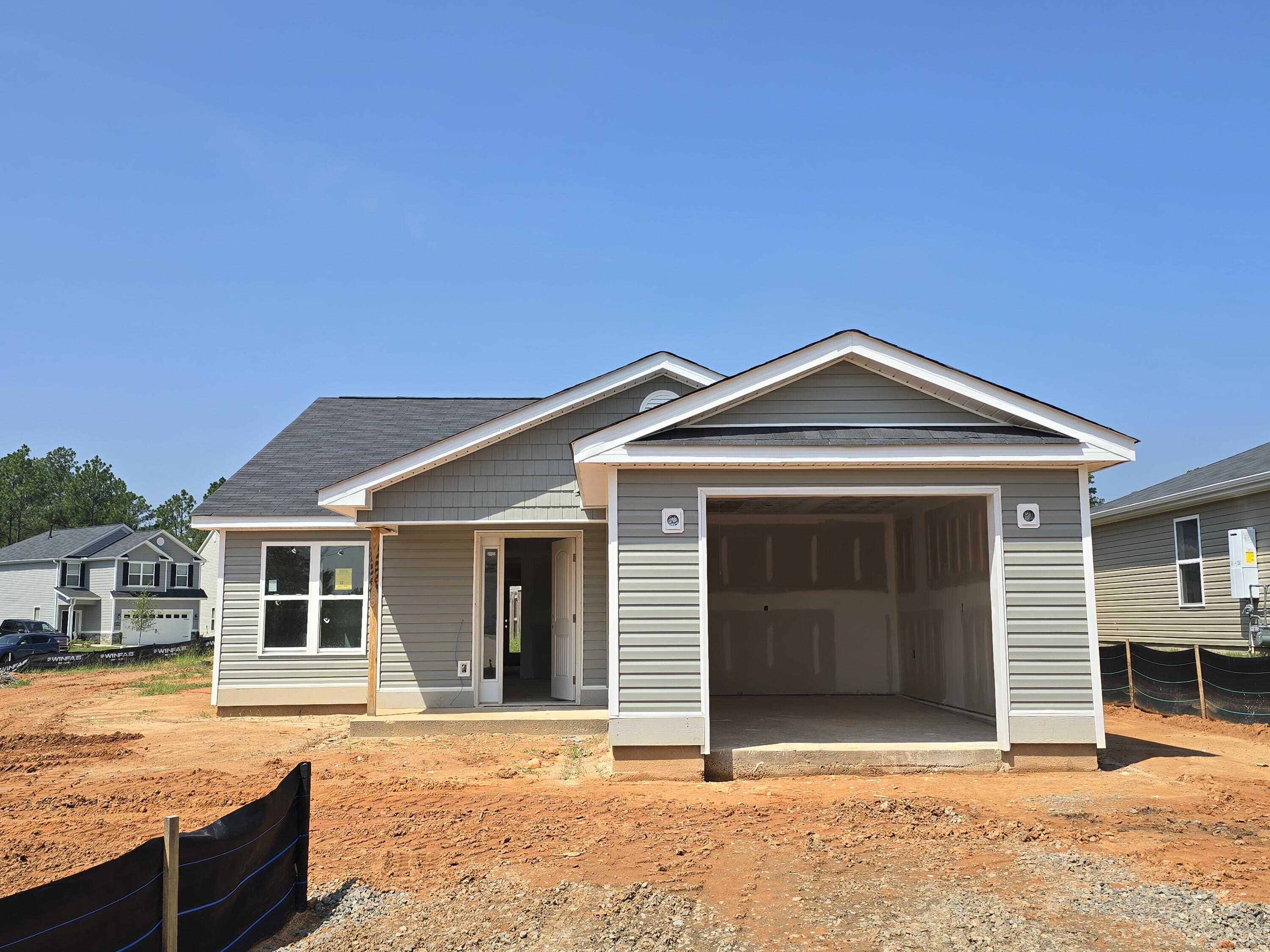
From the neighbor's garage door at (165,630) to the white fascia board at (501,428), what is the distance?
124ft

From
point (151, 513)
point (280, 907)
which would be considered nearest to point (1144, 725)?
point (280, 907)

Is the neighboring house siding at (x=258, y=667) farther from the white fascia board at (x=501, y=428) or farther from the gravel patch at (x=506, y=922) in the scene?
the gravel patch at (x=506, y=922)

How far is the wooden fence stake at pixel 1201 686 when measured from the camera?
13.9 meters

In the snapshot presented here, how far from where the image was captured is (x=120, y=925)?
3838 millimetres

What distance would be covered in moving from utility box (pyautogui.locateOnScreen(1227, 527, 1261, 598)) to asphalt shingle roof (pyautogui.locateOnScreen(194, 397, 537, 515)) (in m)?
11.2

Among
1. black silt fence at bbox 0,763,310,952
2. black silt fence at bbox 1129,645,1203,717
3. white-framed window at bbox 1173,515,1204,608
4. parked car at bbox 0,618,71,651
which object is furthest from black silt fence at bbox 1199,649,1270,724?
parked car at bbox 0,618,71,651

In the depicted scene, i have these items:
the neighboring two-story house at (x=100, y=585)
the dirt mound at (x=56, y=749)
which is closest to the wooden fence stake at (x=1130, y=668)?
the dirt mound at (x=56, y=749)

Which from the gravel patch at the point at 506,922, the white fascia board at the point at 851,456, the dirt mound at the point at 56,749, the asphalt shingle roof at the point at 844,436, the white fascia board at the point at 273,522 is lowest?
the dirt mound at the point at 56,749

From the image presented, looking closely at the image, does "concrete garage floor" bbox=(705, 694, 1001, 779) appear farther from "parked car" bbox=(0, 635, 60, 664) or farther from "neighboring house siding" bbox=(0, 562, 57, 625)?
"neighboring house siding" bbox=(0, 562, 57, 625)

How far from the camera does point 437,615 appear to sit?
13.8 m

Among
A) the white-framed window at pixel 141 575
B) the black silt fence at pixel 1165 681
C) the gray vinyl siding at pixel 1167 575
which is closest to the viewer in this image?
the black silt fence at pixel 1165 681

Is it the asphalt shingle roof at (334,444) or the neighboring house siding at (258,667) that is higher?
the asphalt shingle roof at (334,444)

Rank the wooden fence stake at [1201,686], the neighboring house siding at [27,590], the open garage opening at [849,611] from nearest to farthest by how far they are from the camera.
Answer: the open garage opening at [849,611]
the wooden fence stake at [1201,686]
the neighboring house siding at [27,590]

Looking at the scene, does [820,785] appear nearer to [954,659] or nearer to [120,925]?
[954,659]
